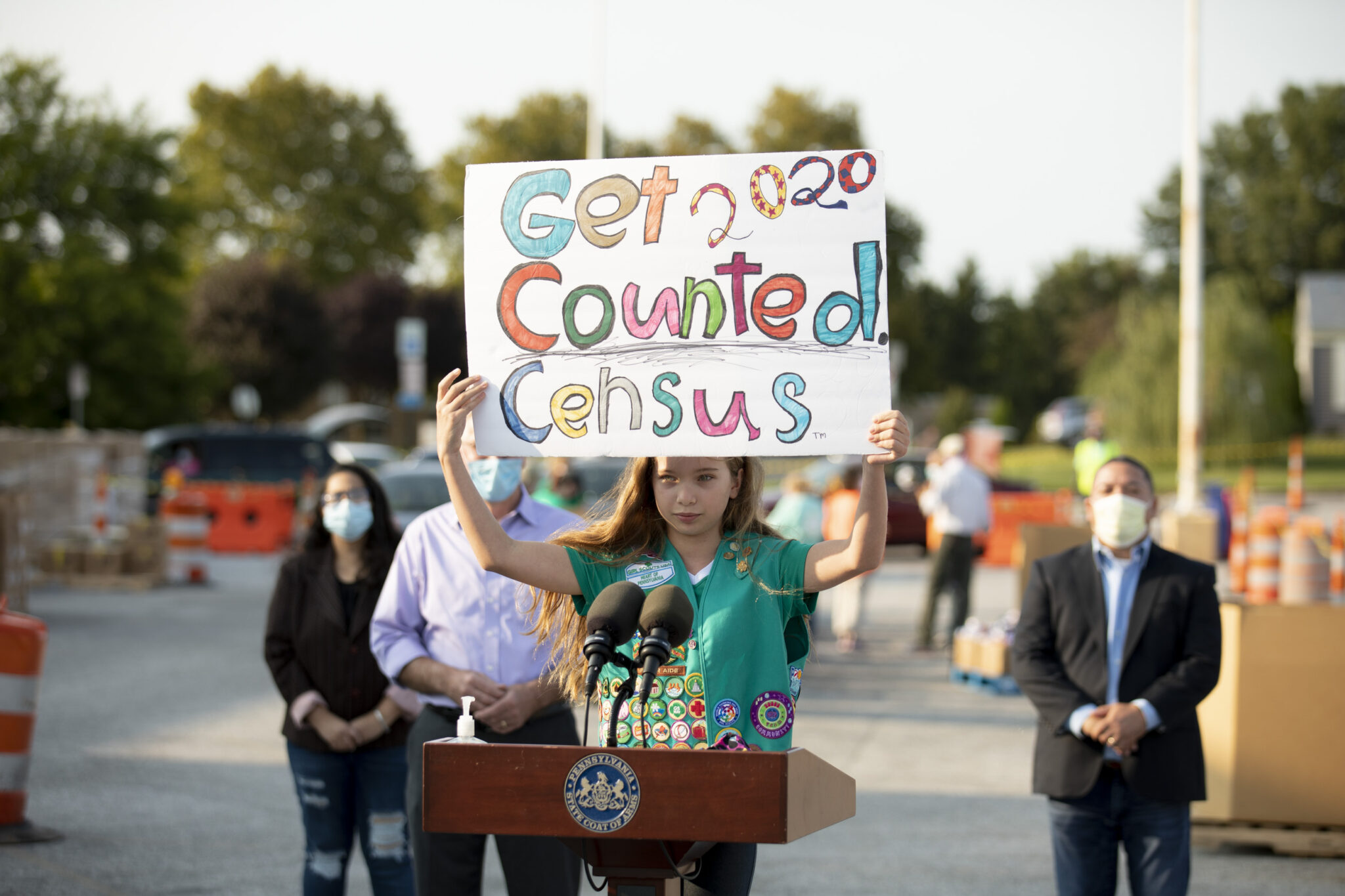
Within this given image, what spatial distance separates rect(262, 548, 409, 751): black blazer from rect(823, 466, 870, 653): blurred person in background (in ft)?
27.8

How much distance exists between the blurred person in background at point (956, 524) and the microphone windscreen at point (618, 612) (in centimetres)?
1072

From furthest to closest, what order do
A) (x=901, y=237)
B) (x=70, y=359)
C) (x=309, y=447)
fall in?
(x=901, y=237), (x=70, y=359), (x=309, y=447)

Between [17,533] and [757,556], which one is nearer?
[757,556]

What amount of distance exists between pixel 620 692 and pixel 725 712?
0.55 m

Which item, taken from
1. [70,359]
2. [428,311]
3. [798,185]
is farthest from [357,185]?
[798,185]

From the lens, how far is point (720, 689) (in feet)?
10.2

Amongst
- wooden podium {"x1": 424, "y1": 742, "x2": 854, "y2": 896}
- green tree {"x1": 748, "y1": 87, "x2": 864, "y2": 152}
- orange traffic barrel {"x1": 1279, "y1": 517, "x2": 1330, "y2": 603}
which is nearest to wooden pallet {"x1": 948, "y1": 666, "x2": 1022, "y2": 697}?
orange traffic barrel {"x1": 1279, "y1": 517, "x2": 1330, "y2": 603}

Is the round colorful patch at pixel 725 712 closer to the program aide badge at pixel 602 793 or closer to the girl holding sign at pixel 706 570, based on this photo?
the girl holding sign at pixel 706 570

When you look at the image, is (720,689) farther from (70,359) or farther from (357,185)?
(357,185)

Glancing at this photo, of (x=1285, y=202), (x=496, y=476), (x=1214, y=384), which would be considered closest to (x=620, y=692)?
(x=496, y=476)

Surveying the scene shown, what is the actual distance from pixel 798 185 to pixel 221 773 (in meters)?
6.22

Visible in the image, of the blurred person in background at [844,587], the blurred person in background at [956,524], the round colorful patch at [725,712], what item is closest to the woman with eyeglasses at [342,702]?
the round colorful patch at [725,712]

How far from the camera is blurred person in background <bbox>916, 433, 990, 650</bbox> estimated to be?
43.2ft

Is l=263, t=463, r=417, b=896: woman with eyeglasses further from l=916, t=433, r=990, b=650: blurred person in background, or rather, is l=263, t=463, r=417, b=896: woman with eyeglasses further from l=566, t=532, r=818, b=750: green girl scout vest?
l=916, t=433, r=990, b=650: blurred person in background
